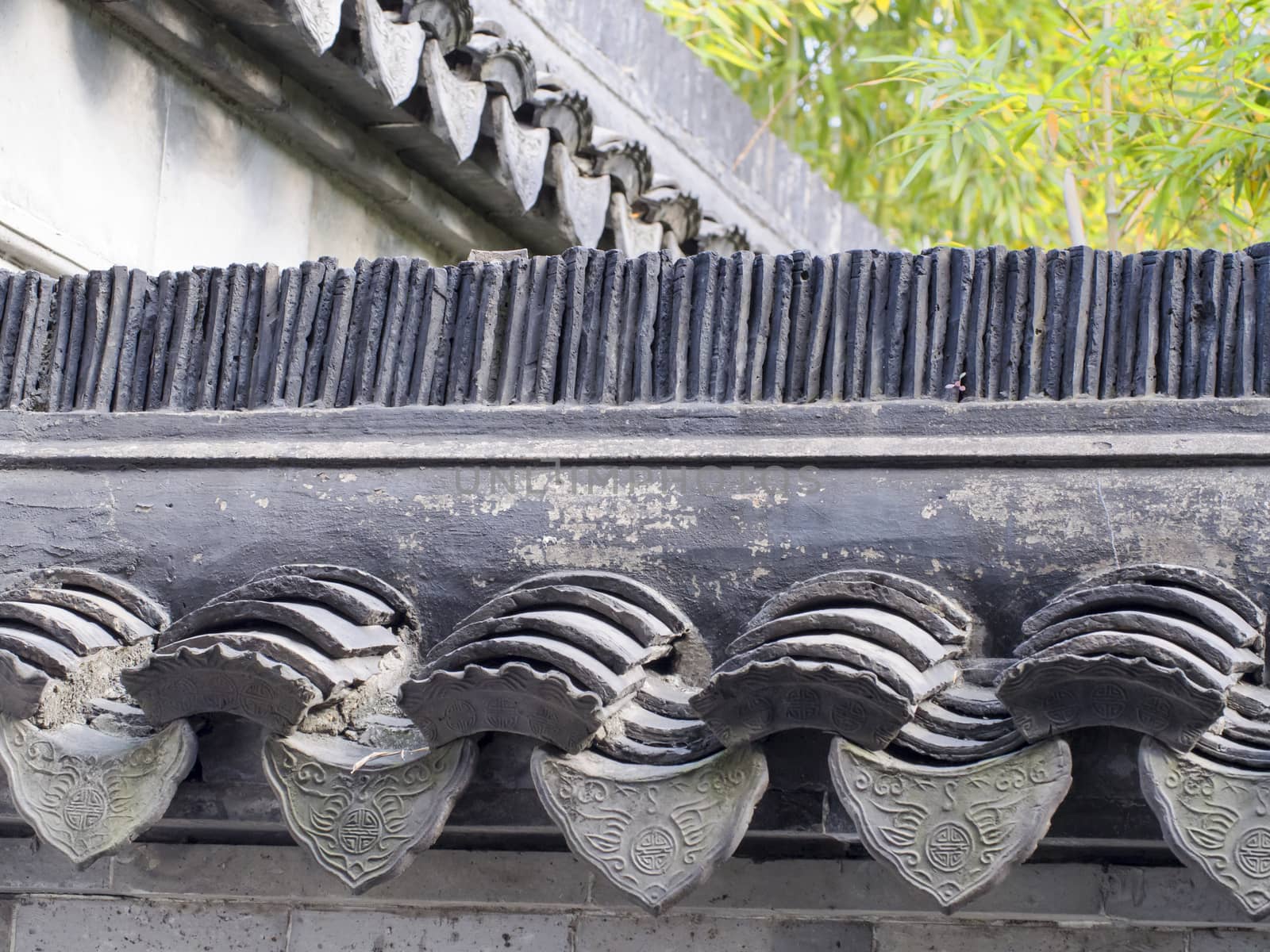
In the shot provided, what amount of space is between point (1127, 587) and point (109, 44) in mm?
3024

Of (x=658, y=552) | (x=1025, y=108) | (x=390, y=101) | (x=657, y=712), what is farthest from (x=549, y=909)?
(x=1025, y=108)

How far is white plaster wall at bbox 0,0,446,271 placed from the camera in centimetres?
413

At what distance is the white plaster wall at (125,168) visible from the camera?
13.6ft

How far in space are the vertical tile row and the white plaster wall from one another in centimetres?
60

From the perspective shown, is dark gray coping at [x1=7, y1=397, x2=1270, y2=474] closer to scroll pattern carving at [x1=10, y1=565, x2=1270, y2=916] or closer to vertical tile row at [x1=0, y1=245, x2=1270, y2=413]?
vertical tile row at [x1=0, y1=245, x2=1270, y2=413]

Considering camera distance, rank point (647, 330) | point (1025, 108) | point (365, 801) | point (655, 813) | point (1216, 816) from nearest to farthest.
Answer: point (1216, 816)
point (655, 813)
point (365, 801)
point (647, 330)
point (1025, 108)

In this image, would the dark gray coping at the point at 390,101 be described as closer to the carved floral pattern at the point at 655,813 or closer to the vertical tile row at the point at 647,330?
the vertical tile row at the point at 647,330

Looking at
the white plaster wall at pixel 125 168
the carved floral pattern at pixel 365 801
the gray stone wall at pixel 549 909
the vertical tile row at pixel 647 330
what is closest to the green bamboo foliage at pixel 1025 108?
the white plaster wall at pixel 125 168

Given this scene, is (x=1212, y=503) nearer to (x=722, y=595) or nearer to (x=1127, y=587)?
(x=1127, y=587)

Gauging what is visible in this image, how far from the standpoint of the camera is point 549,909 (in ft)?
9.78

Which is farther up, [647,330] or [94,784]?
[647,330]

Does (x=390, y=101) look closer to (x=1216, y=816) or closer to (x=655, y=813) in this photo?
(x=655, y=813)

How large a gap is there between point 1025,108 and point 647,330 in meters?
4.23

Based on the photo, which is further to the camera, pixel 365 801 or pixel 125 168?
pixel 125 168
